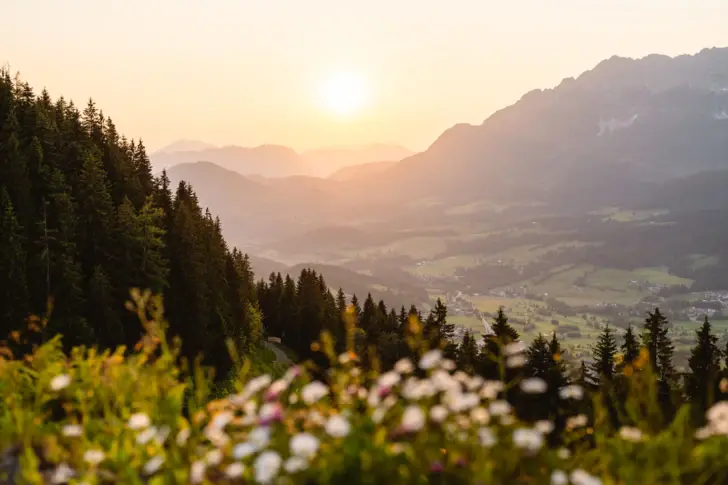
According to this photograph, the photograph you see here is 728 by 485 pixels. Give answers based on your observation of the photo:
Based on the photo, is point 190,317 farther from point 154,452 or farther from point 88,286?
point 154,452

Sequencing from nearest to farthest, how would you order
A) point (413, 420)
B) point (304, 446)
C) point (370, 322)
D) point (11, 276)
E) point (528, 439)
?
point (304, 446), point (528, 439), point (413, 420), point (11, 276), point (370, 322)

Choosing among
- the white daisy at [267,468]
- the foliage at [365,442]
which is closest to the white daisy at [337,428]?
the foliage at [365,442]

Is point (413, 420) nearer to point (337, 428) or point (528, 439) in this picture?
point (337, 428)

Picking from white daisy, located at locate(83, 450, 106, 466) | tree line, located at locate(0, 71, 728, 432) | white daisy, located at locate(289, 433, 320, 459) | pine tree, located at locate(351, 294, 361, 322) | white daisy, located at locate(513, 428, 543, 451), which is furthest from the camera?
tree line, located at locate(0, 71, 728, 432)

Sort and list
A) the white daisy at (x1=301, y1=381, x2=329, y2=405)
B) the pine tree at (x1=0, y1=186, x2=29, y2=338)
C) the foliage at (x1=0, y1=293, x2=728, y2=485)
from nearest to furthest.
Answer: the foliage at (x1=0, y1=293, x2=728, y2=485) → the white daisy at (x1=301, y1=381, x2=329, y2=405) → the pine tree at (x1=0, y1=186, x2=29, y2=338)

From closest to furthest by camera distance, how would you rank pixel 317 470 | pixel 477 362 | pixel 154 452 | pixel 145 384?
pixel 317 470 < pixel 154 452 < pixel 145 384 < pixel 477 362

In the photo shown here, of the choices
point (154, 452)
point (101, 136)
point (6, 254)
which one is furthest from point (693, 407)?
point (101, 136)

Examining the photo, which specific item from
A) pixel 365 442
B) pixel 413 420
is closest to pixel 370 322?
pixel 365 442

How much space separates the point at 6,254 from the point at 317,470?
37000 millimetres

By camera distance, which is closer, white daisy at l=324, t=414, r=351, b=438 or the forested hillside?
white daisy at l=324, t=414, r=351, b=438

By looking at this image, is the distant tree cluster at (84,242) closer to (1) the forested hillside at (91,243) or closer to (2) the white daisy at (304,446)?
(1) the forested hillside at (91,243)

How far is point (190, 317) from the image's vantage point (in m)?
42.8

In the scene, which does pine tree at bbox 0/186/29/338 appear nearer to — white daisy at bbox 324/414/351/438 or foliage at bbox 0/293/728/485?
foliage at bbox 0/293/728/485

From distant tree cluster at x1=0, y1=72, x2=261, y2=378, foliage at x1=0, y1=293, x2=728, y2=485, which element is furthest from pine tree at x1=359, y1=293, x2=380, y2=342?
foliage at x1=0, y1=293, x2=728, y2=485
